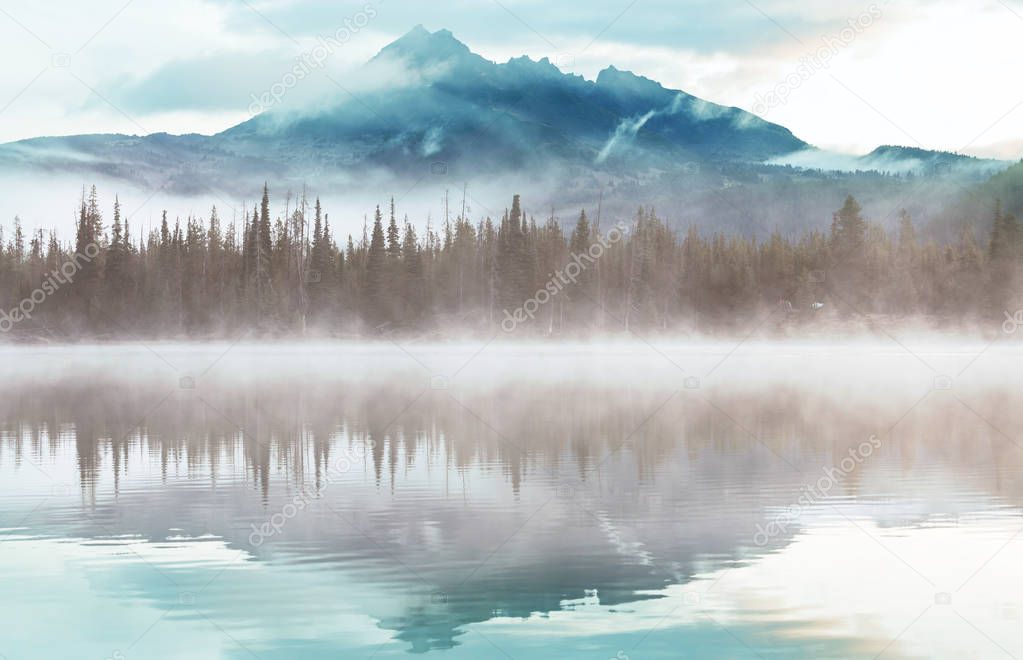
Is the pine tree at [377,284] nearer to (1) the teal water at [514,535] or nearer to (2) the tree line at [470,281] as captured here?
(2) the tree line at [470,281]

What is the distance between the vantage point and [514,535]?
16.3m

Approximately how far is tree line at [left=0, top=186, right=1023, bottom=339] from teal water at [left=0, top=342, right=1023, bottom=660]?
98.7 m

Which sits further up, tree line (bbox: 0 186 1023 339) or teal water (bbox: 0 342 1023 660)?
tree line (bbox: 0 186 1023 339)

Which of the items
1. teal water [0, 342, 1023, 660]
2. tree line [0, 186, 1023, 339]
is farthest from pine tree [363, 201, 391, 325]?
teal water [0, 342, 1023, 660]

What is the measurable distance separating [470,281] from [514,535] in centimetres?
13426

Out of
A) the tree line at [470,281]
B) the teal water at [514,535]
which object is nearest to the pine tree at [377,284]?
the tree line at [470,281]

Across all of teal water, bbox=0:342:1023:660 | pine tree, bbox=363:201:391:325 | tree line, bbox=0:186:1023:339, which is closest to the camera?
teal water, bbox=0:342:1023:660

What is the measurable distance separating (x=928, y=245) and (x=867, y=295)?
2053 cm

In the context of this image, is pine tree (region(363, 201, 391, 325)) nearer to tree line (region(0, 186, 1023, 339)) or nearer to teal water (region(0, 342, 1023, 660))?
tree line (region(0, 186, 1023, 339))

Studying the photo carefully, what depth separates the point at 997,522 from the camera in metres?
17.0

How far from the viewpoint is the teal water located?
39.4ft

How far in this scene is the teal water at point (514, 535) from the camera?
12.0 m

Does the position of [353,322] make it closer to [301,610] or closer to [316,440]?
[316,440]

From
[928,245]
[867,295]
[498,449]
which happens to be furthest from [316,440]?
[928,245]
